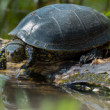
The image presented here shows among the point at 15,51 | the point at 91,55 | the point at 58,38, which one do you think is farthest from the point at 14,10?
the point at 91,55

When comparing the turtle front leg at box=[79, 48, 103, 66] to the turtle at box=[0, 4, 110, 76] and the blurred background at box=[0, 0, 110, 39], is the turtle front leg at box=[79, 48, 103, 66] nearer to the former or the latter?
the turtle at box=[0, 4, 110, 76]

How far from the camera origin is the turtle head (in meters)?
3.93

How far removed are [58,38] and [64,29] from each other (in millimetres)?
193

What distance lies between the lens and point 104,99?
2.99 meters

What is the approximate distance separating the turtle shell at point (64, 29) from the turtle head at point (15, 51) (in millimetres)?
140

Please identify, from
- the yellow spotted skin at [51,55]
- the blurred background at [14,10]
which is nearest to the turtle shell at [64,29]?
the yellow spotted skin at [51,55]

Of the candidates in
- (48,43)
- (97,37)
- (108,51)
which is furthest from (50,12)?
(108,51)

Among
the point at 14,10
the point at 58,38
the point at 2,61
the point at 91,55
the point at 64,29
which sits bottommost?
the point at 2,61

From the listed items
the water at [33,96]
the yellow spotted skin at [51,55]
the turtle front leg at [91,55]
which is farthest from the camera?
the yellow spotted skin at [51,55]

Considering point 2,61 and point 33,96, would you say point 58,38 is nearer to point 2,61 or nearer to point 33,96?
point 2,61

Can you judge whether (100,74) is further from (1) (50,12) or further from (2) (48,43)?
(1) (50,12)

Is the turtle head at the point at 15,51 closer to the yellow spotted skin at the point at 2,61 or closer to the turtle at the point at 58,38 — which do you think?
the turtle at the point at 58,38

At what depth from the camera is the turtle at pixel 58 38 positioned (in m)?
3.91

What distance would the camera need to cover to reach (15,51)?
12.9 feet
